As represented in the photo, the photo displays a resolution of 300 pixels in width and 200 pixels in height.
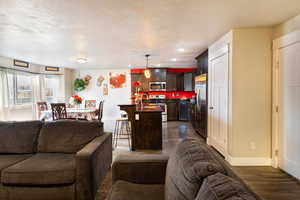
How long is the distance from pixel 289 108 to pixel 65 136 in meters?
3.43

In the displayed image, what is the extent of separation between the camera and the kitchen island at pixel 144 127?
3.87m

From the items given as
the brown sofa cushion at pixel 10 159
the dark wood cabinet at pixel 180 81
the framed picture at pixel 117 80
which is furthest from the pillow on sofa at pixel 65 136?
the dark wood cabinet at pixel 180 81

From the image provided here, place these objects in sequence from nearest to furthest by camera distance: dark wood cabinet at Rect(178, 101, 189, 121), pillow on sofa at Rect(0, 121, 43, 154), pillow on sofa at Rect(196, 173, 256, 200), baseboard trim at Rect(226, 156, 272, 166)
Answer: pillow on sofa at Rect(196, 173, 256, 200)
pillow on sofa at Rect(0, 121, 43, 154)
baseboard trim at Rect(226, 156, 272, 166)
dark wood cabinet at Rect(178, 101, 189, 121)

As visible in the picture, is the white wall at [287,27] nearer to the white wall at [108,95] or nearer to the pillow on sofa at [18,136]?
the pillow on sofa at [18,136]

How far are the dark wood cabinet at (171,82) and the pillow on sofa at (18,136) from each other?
618 centimetres

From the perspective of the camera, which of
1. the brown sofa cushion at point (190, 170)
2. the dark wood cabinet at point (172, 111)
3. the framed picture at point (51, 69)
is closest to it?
the brown sofa cushion at point (190, 170)

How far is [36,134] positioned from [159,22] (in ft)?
→ 8.18

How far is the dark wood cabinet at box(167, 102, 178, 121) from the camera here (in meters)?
7.82

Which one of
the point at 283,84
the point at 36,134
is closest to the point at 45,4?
the point at 36,134

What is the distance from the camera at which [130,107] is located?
3848mm

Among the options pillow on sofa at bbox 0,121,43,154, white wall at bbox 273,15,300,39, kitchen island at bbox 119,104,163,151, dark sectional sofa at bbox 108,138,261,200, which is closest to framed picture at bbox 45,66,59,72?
kitchen island at bbox 119,104,163,151

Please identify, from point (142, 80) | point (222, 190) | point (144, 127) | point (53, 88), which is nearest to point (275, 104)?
point (144, 127)

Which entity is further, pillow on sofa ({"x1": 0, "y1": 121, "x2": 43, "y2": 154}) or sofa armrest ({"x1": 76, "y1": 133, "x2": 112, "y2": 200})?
pillow on sofa ({"x1": 0, "y1": 121, "x2": 43, "y2": 154})

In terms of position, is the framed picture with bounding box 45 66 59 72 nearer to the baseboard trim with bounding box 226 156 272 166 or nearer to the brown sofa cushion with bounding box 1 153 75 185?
the brown sofa cushion with bounding box 1 153 75 185
